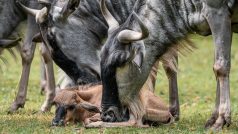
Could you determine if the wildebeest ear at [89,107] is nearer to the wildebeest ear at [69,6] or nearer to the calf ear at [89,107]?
the calf ear at [89,107]

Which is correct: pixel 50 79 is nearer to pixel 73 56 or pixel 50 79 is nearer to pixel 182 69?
pixel 73 56

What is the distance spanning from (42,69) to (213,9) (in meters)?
6.15

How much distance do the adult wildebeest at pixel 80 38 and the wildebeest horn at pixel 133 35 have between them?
1485 mm

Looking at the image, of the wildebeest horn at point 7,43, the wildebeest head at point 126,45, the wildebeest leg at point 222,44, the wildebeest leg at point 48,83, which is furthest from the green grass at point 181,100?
the wildebeest horn at point 7,43

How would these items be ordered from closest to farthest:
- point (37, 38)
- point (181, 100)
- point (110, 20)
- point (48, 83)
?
point (110, 20)
point (37, 38)
point (48, 83)
point (181, 100)

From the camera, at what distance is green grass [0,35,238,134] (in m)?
9.61

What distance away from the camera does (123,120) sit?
973 centimetres

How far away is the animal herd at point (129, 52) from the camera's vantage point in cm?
958

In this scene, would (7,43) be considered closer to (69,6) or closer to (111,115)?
(69,6)

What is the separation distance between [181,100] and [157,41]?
4.75 meters

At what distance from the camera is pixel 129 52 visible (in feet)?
31.4

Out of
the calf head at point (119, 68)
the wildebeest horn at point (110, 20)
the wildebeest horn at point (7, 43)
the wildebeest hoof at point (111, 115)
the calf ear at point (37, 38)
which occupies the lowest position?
the wildebeest hoof at point (111, 115)

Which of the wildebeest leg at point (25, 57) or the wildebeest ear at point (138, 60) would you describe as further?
the wildebeest leg at point (25, 57)

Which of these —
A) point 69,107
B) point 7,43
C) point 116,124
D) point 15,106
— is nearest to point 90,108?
point 69,107
